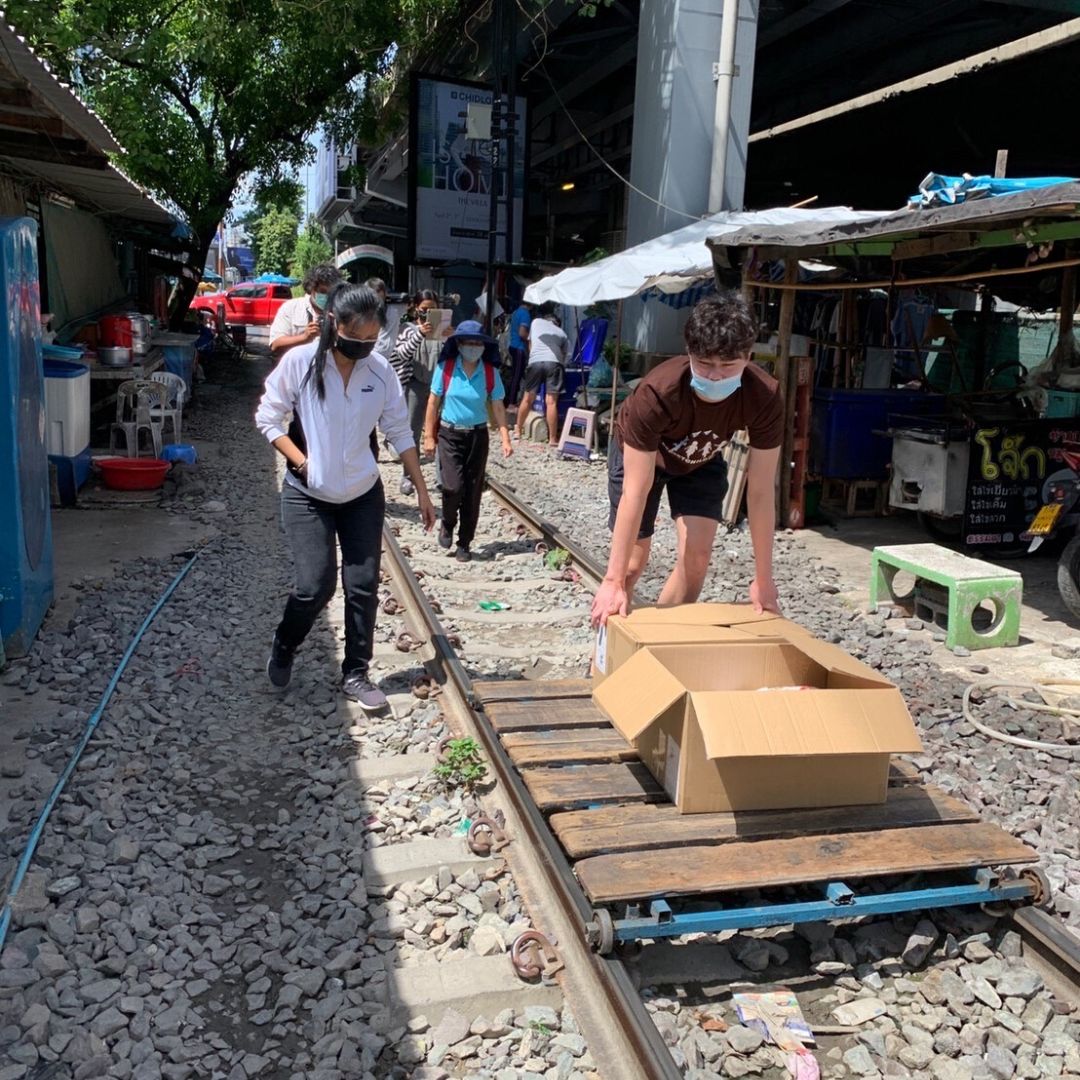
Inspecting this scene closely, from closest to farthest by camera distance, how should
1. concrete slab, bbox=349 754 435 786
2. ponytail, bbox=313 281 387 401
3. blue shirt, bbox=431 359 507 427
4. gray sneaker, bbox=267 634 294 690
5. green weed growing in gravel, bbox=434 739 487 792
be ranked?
green weed growing in gravel, bbox=434 739 487 792 → concrete slab, bbox=349 754 435 786 → ponytail, bbox=313 281 387 401 → gray sneaker, bbox=267 634 294 690 → blue shirt, bbox=431 359 507 427

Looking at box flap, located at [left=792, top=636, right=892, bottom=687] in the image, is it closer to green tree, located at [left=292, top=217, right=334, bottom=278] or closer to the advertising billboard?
the advertising billboard

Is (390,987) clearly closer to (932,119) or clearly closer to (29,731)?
(29,731)

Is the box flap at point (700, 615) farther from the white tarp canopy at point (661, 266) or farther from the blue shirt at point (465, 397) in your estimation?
the white tarp canopy at point (661, 266)

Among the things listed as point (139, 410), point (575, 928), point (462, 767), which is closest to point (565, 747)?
point (462, 767)

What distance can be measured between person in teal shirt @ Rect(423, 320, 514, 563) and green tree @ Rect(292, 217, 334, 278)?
69782 millimetres

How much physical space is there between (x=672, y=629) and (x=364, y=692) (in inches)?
68.3

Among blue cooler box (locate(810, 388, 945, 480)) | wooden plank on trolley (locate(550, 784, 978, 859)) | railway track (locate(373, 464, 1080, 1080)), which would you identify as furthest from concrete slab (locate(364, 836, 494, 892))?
blue cooler box (locate(810, 388, 945, 480))

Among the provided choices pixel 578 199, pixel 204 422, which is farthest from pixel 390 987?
pixel 578 199

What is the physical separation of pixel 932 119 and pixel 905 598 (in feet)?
34.7

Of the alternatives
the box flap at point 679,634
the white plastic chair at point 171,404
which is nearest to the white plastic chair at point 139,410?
the white plastic chair at point 171,404

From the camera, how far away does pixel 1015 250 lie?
8500 mm

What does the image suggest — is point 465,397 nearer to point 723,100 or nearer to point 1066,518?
point 1066,518

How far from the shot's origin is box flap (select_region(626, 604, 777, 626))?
417 cm

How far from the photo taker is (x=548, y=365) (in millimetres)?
14812
